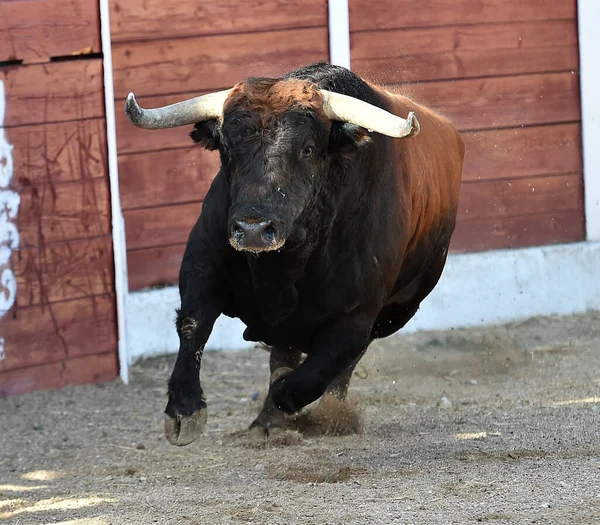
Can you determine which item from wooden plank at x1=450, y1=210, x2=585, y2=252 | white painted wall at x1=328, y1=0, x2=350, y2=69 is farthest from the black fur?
wooden plank at x1=450, y1=210, x2=585, y2=252

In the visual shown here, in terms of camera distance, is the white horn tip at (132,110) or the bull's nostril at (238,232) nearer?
the bull's nostril at (238,232)

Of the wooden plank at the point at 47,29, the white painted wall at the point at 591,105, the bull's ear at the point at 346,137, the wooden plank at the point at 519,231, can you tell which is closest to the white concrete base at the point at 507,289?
the wooden plank at the point at 519,231

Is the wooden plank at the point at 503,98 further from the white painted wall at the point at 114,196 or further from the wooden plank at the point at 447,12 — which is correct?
the white painted wall at the point at 114,196

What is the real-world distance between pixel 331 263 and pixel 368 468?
0.93 m

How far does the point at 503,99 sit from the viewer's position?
29.1 feet

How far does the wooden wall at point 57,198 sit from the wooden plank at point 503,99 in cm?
228

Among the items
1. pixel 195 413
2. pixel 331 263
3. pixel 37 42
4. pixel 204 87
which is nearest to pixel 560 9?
pixel 204 87

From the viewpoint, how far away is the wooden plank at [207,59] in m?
7.92

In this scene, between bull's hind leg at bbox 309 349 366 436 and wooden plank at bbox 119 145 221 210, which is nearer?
bull's hind leg at bbox 309 349 366 436

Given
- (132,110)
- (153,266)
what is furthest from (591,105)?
(132,110)

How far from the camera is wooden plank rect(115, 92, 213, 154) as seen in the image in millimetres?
7906

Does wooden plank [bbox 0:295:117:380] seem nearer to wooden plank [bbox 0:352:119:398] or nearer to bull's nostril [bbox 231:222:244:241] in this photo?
wooden plank [bbox 0:352:119:398]

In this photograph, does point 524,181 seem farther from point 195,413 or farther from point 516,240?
point 195,413

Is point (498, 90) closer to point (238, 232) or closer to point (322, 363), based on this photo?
point (322, 363)
